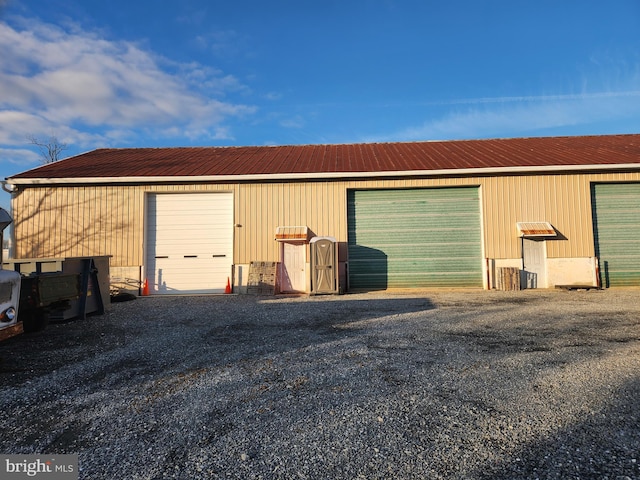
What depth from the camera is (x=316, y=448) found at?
8.43ft

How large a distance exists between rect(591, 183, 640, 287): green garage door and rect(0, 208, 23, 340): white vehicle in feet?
52.5

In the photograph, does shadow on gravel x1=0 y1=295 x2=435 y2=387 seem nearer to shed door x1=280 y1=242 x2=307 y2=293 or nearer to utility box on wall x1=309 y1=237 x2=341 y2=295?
utility box on wall x1=309 y1=237 x2=341 y2=295

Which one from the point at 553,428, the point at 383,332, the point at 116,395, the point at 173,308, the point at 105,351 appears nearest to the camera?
the point at 553,428

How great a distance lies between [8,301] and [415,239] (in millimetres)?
11393

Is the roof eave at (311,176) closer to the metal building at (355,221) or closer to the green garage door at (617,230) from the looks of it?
the metal building at (355,221)

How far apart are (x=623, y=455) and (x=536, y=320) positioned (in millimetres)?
5163

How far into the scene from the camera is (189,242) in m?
13.0

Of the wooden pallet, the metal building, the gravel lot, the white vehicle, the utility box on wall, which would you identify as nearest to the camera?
the gravel lot

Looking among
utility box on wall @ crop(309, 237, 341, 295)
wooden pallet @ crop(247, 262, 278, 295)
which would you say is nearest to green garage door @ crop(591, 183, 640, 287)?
utility box on wall @ crop(309, 237, 341, 295)

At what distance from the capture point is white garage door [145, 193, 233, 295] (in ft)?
42.1

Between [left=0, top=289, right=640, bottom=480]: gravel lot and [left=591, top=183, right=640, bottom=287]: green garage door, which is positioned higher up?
[left=591, top=183, right=640, bottom=287]: green garage door

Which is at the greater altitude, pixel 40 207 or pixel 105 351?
pixel 40 207

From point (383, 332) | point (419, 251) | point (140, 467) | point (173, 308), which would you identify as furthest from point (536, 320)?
point (173, 308)

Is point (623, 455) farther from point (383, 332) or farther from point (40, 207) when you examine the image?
point (40, 207)
